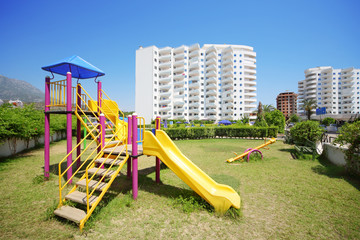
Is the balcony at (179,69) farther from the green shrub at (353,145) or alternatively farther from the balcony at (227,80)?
the green shrub at (353,145)

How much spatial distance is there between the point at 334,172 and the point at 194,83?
61.0 metres

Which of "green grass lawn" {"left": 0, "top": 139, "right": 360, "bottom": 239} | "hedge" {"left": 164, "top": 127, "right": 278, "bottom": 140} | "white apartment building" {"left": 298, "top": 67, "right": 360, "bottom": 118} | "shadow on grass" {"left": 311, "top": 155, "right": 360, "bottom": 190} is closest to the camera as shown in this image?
"green grass lawn" {"left": 0, "top": 139, "right": 360, "bottom": 239}

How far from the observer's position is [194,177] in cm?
537

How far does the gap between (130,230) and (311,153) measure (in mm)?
12801

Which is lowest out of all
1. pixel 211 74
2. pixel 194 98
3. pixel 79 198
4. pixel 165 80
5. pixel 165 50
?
pixel 79 198

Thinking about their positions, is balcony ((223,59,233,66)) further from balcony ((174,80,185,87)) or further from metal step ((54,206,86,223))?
metal step ((54,206,86,223))

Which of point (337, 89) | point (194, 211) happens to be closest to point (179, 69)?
point (194, 211)

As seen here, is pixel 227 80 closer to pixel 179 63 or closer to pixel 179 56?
pixel 179 63

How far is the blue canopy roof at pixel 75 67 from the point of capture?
7.53 meters

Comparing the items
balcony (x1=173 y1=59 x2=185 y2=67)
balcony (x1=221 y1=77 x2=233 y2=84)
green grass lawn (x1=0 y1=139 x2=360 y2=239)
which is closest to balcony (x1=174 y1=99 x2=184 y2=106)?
balcony (x1=173 y1=59 x2=185 y2=67)

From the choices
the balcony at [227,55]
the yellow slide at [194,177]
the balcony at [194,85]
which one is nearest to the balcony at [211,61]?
the balcony at [227,55]

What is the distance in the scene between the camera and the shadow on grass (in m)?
7.11

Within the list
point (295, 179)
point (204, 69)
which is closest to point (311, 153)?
point (295, 179)

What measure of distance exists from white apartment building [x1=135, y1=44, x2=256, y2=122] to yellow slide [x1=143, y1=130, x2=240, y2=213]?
57688 millimetres
